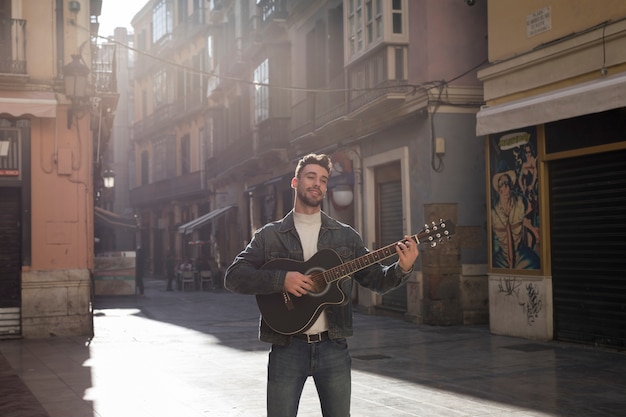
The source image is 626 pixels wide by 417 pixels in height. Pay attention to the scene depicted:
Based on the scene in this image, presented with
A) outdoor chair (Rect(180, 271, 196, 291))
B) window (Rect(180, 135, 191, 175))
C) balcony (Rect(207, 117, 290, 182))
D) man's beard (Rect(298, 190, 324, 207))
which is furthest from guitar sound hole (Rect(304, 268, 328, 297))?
window (Rect(180, 135, 191, 175))

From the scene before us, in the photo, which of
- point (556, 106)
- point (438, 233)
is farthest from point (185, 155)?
point (438, 233)

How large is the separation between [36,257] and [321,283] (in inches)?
433

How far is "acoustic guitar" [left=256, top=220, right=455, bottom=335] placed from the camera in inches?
A: 176

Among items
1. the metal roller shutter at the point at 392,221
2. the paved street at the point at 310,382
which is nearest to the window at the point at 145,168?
the metal roller shutter at the point at 392,221

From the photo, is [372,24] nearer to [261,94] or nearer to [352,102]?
[352,102]

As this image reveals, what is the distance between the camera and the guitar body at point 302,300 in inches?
177

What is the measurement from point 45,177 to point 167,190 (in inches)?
1097

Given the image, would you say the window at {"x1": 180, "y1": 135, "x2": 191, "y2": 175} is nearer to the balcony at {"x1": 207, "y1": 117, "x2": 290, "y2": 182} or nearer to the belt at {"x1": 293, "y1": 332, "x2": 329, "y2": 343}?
the balcony at {"x1": 207, "y1": 117, "x2": 290, "y2": 182}

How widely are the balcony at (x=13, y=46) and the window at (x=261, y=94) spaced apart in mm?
10795

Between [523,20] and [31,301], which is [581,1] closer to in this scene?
[523,20]

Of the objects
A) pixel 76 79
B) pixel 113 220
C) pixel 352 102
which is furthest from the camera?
pixel 113 220

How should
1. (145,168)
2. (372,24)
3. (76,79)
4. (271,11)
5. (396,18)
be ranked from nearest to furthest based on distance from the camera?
(76,79)
(396,18)
(372,24)
(271,11)
(145,168)

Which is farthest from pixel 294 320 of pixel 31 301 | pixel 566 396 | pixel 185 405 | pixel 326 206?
pixel 326 206

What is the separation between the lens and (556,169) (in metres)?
12.4
